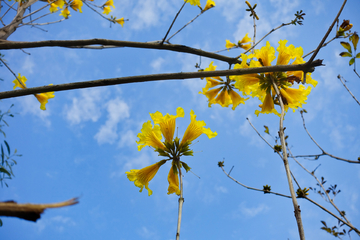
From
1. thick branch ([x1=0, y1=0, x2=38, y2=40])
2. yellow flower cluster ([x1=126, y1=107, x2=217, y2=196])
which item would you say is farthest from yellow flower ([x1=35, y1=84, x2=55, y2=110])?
yellow flower cluster ([x1=126, y1=107, x2=217, y2=196])

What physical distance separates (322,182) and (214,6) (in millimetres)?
2744

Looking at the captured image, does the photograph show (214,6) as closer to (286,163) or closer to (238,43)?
(238,43)

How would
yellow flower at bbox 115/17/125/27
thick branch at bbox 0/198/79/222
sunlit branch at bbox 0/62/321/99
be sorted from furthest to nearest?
A: 1. yellow flower at bbox 115/17/125/27
2. sunlit branch at bbox 0/62/321/99
3. thick branch at bbox 0/198/79/222

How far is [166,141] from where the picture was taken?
1.80 metres

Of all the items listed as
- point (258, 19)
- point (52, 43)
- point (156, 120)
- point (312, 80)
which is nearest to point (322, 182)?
point (312, 80)

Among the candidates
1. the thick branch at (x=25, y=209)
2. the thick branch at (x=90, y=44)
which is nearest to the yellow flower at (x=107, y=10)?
the thick branch at (x=90, y=44)

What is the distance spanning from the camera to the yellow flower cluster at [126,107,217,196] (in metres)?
1.73

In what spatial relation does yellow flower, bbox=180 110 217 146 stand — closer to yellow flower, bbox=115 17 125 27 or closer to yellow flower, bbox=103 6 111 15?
yellow flower, bbox=115 17 125 27

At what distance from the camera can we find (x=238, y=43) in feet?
12.5

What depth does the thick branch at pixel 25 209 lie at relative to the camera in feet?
0.99

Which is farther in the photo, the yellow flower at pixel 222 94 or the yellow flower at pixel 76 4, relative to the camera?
the yellow flower at pixel 76 4

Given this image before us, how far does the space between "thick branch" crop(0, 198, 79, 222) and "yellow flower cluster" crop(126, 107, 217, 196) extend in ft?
4.60

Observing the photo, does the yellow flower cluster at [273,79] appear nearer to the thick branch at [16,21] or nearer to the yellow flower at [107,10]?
the thick branch at [16,21]

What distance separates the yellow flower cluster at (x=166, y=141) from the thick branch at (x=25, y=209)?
4.60 ft
